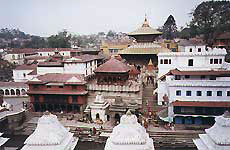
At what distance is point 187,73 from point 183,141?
6.54m

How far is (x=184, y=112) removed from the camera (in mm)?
20062

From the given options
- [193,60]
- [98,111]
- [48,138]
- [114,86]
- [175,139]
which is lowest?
[175,139]

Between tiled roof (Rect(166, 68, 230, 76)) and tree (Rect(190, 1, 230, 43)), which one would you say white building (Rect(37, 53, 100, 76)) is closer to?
tiled roof (Rect(166, 68, 230, 76))

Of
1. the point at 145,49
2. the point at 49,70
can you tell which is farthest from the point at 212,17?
the point at 49,70

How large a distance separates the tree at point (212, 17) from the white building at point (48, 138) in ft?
112

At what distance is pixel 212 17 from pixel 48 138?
38.5 m

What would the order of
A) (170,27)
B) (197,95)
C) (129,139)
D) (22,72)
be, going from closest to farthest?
(129,139), (197,95), (22,72), (170,27)

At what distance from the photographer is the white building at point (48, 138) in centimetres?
820

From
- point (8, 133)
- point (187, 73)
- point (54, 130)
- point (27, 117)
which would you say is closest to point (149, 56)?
Result: point (187, 73)

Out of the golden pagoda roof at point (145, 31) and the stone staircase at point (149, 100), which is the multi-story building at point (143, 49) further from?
the stone staircase at point (149, 100)

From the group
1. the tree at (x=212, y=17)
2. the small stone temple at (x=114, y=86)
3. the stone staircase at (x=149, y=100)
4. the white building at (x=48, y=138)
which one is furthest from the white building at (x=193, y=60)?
the white building at (x=48, y=138)

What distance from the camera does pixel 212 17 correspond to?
39531 millimetres

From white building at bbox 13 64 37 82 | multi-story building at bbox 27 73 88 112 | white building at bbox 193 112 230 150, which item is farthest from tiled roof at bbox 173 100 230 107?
white building at bbox 13 64 37 82

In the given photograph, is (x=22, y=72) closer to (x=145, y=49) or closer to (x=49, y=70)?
(x=49, y=70)
